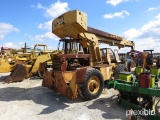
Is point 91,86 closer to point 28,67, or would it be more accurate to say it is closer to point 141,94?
point 141,94

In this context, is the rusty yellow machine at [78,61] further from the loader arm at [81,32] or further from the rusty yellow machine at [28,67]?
the rusty yellow machine at [28,67]

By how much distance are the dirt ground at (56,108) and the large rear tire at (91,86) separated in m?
0.23

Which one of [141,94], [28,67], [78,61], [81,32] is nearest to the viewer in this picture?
[141,94]

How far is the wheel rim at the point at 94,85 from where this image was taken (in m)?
7.06

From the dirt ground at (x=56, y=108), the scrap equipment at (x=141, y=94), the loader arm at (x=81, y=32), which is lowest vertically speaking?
the dirt ground at (x=56, y=108)

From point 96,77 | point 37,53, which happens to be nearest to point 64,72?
point 96,77

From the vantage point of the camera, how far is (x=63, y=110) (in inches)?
238

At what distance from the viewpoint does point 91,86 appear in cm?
707

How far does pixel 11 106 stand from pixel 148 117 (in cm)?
439

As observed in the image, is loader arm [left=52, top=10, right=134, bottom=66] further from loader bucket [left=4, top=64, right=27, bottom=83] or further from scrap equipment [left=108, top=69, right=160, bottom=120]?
loader bucket [left=4, top=64, right=27, bottom=83]

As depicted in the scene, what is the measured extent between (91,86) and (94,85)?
14cm

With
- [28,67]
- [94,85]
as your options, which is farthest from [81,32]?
[28,67]

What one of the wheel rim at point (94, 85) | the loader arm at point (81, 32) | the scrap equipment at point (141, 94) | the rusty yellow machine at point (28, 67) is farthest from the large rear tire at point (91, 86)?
the rusty yellow machine at point (28, 67)

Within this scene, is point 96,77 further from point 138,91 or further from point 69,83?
point 138,91
